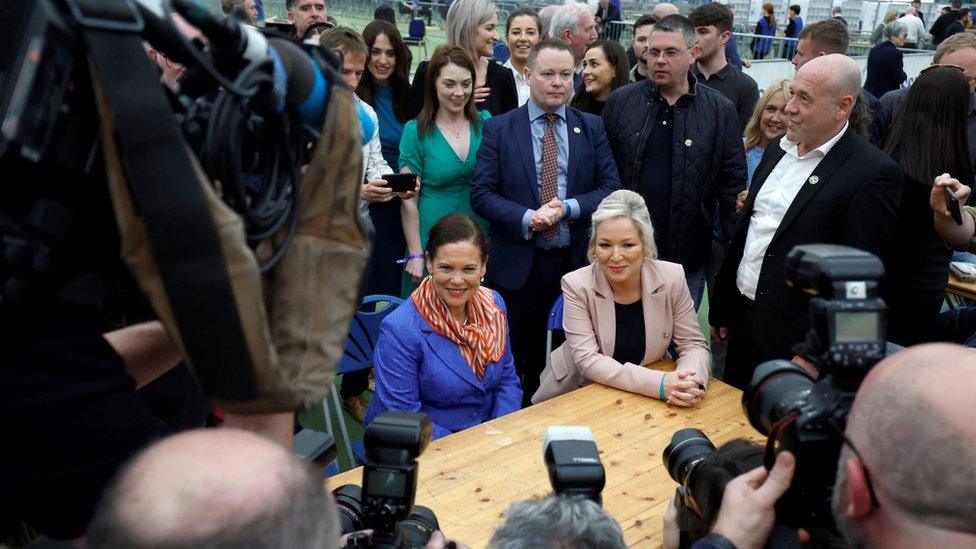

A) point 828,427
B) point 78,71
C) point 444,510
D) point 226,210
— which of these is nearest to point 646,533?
point 444,510

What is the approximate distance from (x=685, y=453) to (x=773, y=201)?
1.64 metres

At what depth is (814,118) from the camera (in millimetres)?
2924

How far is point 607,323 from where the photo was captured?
304 cm

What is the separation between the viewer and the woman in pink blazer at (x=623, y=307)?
3.04 m

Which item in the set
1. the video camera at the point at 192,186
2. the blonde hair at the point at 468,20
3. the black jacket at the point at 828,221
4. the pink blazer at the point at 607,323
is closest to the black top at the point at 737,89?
the blonde hair at the point at 468,20

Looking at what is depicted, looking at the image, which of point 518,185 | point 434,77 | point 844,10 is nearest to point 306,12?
point 434,77

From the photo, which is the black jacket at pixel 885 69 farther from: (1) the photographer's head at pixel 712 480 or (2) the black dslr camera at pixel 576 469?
(2) the black dslr camera at pixel 576 469

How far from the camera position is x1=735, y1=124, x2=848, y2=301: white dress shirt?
3005mm

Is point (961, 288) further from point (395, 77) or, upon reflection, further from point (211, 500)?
point (211, 500)

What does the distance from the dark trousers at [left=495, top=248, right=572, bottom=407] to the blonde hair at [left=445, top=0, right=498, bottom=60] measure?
4.63ft

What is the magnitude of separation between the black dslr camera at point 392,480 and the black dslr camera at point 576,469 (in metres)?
0.23

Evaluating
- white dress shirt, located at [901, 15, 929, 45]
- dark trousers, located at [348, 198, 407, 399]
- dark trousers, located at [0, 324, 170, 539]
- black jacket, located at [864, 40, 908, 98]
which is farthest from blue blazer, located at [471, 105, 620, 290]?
white dress shirt, located at [901, 15, 929, 45]

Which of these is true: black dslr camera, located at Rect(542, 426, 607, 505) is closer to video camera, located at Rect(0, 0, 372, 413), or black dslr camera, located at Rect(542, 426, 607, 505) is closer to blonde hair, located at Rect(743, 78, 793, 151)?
video camera, located at Rect(0, 0, 372, 413)

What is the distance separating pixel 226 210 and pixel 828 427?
0.92 metres
